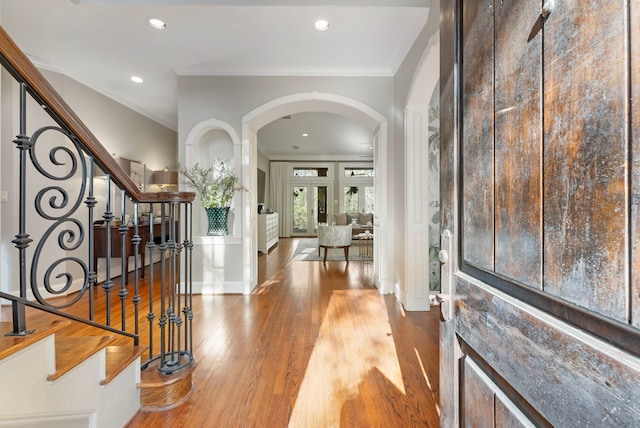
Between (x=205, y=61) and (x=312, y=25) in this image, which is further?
(x=205, y=61)

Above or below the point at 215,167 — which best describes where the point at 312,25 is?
above

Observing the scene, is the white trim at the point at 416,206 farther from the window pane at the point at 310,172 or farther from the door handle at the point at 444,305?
the window pane at the point at 310,172

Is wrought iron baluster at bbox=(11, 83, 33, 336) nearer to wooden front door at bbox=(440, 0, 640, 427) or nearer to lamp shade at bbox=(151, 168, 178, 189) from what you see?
wooden front door at bbox=(440, 0, 640, 427)

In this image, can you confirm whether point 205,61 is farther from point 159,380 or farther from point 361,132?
point 361,132

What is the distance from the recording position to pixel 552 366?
0.45m

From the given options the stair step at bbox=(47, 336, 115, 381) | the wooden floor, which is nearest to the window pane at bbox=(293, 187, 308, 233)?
the wooden floor

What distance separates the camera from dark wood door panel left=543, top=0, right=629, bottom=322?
37 centimetres

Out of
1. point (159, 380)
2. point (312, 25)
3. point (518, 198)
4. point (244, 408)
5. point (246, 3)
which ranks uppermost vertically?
point (312, 25)

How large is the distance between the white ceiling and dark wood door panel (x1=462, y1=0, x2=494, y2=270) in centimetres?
187

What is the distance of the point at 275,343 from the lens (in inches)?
88.3

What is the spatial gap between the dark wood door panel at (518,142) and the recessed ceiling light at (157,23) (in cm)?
303

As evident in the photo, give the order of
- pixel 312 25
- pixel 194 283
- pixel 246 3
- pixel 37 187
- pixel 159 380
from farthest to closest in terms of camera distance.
→ 1. pixel 194 283
2. pixel 37 187
3. pixel 312 25
4. pixel 246 3
5. pixel 159 380

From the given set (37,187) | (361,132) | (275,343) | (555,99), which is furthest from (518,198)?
(361,132)

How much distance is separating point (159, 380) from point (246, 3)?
8.52ft
